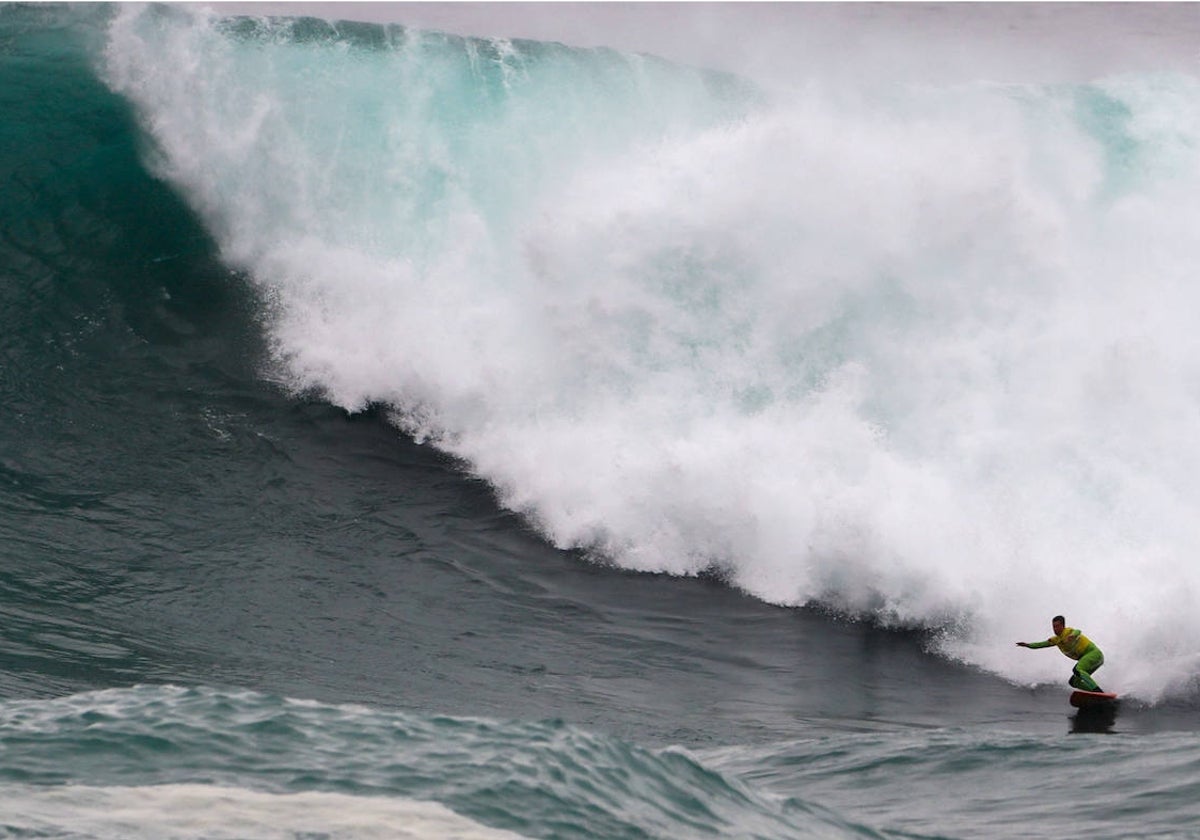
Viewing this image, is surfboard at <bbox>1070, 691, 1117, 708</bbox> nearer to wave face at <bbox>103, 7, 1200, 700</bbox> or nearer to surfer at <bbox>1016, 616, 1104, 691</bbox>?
surfer at <bbox>1016, 616, 1104, 691</bbox>

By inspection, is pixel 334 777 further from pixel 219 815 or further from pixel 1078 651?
pixel 1078 651

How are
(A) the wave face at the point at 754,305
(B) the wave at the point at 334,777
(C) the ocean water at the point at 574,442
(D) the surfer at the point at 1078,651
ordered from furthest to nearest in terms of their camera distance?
(A) the wave face at the point at 754,305, (D) the surfer at the point at 1078,651, (C) the ocean water at the point at 574,442, (B) the wave at the point at 334,777

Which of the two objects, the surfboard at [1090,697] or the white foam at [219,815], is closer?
the white foam at [219,815]

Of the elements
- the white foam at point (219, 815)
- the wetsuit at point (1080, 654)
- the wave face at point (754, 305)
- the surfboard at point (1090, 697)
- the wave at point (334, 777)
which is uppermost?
the wave face at point (754, 305)

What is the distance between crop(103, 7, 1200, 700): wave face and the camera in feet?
47.7

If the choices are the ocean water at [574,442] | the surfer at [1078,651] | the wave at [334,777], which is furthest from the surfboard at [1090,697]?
the wave at [334,777]

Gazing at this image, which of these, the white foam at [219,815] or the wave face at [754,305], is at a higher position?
the wave face at [754,305]

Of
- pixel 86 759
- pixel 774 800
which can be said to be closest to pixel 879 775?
pixel 774 800

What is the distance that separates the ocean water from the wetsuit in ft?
1.00

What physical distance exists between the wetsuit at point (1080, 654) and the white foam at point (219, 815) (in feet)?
20.5

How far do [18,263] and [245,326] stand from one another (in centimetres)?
309

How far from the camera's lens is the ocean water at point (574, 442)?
348 inches

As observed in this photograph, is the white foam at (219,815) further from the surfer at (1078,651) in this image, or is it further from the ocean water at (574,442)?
the surfer at (1078,651)

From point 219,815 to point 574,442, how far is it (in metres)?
9.18
